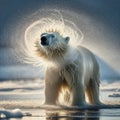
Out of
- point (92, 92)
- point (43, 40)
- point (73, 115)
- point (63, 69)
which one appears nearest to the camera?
point (73, 115)

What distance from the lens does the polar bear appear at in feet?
83.5

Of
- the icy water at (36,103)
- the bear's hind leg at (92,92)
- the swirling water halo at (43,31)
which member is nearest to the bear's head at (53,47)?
the swirling water halo at (43,31)

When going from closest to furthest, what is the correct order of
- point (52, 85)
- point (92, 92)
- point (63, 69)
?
point (63, 69), point (52, 85), point (92, 92)

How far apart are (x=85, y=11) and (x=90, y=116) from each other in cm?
987

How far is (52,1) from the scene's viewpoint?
31.6 meters

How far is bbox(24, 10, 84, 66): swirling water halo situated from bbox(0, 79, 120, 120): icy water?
1015 millimetres

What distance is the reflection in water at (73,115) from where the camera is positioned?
73.7ft

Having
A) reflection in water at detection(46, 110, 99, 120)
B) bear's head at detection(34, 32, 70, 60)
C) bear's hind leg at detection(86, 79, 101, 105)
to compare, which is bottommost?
reflection in water at detection(46, 110, 99, 120)

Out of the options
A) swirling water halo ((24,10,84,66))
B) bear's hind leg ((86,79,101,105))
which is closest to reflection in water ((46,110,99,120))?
swirling water halo ((24,10,84,66))

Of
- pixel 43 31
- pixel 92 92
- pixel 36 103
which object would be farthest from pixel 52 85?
pixel 92 92

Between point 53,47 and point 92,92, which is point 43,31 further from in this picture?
point 92,92

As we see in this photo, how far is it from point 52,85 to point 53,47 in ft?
2.93

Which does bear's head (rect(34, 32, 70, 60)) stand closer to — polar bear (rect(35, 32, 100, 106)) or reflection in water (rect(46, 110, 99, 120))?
polar bear (rect(35, 32, 100, 106))

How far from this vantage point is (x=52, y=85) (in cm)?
2580
